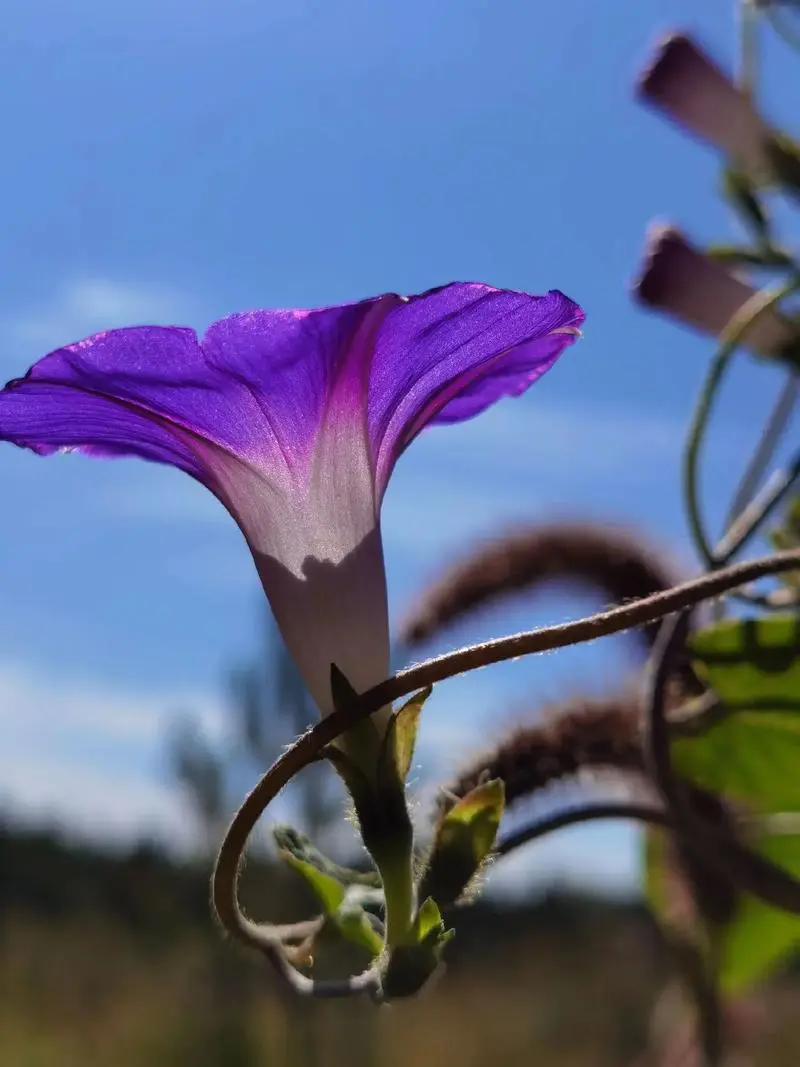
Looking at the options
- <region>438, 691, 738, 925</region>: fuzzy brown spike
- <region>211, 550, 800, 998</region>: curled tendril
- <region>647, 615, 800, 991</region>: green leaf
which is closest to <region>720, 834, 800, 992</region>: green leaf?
<region>647, 615, 800, 991</region>: green leaf

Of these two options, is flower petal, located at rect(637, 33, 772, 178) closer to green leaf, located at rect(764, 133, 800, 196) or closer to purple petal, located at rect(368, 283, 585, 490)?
green leaf, located at rect(764, 133, 800, 196)

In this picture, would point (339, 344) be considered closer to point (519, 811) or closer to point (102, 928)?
point (519, 811)

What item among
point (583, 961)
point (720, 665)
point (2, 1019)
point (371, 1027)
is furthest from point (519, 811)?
point (583, 961)

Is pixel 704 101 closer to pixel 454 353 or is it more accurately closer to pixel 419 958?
pixel 454 353

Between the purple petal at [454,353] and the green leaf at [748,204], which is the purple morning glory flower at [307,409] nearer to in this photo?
the purple petal at [454,353]

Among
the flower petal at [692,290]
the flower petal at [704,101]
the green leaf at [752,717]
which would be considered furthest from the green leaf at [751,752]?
the flower petal at [704,101]

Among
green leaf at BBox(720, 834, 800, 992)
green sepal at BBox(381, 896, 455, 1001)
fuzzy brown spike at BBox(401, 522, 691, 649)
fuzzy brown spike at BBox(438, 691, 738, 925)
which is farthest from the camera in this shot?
green leaf at BBox(720, 834, 800, 992)
